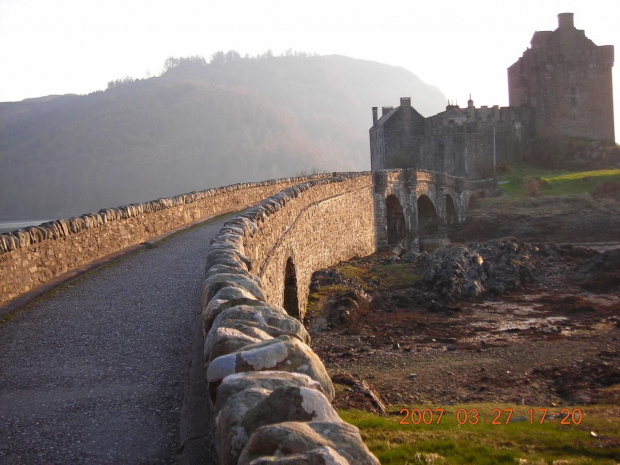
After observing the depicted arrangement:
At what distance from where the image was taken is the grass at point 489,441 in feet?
19.4

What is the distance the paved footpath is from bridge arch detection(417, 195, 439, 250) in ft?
93.4

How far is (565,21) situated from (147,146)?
182ft

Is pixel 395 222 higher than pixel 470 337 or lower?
higher

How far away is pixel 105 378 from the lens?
485 centimetres

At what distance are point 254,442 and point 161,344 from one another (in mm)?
3257

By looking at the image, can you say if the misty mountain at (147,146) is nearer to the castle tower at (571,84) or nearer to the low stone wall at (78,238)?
the castle tower at (571,84)

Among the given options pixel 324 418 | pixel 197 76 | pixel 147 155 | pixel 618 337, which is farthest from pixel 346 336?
pixel 197 76

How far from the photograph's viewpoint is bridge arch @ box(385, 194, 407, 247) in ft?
101

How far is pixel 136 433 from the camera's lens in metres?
3.89

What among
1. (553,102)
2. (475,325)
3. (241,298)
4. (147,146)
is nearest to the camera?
(241,298)

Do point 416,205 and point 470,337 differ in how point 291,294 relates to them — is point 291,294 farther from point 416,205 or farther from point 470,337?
point 416,205

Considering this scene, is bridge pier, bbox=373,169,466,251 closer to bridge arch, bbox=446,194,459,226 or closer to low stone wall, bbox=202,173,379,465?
bridge arch, bbox=446,194,459,226
